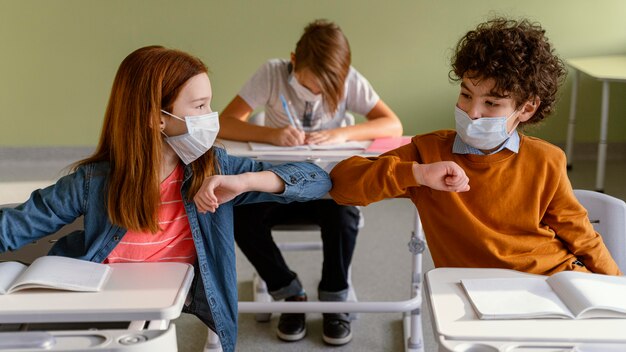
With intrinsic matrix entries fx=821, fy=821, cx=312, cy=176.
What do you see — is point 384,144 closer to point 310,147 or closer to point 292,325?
point 310,147

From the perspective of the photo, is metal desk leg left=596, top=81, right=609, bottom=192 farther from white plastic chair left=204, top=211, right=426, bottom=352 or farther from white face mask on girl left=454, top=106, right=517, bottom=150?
white face mask on girl left=454, top=106, right=517, bottom=150

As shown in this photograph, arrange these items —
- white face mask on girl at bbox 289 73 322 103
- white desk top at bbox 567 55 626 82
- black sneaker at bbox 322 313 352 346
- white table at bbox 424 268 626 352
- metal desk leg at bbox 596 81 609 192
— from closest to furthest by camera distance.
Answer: white table at bbox 424 268 626 352, black sneaker at bbox 322 313 352 346, white face mask on girl at bbox 289 73 322 103, white desk top at bbox 567 55 626 82, metal desk leg at bbox 596 81 609 192

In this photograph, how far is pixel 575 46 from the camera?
187 inches

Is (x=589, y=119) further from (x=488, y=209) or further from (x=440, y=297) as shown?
(x=440, y=297)

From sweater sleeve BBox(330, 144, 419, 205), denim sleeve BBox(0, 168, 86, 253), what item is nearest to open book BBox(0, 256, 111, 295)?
denim sleeve BBox(0, 168, 86, 253)

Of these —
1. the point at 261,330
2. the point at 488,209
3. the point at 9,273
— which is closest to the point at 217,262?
the point at 9,273

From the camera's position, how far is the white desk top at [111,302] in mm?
1420

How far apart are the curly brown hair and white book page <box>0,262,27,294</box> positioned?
3.39 feet

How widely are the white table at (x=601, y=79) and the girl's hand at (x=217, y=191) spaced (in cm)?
276

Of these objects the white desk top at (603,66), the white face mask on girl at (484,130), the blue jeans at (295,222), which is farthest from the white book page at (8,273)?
the white desk top at (603,66)

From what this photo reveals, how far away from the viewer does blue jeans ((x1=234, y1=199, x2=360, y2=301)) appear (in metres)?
2.64

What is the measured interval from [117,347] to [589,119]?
4142mm

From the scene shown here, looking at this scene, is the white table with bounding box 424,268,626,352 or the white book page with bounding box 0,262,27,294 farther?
the white book page with bounding box 0,262,27,294

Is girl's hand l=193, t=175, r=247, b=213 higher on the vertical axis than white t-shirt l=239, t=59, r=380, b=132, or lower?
higher
